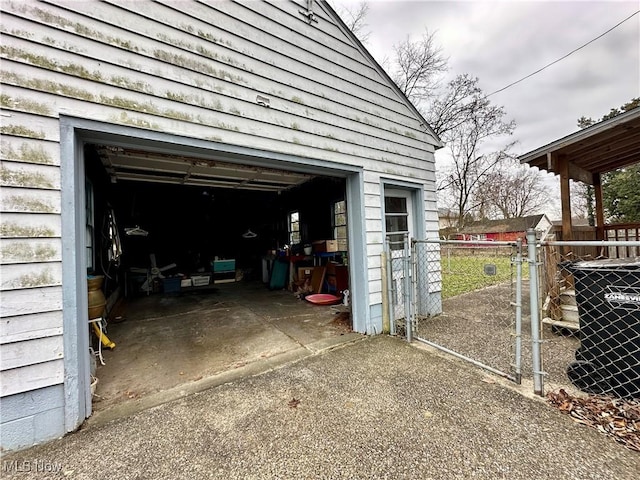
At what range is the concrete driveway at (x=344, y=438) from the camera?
4.84 feet

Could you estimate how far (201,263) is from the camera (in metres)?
8.96

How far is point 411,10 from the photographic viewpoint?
604 centimetres

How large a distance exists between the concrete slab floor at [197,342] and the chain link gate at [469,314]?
1.11 meters

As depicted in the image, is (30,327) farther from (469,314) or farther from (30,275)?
(469,314)

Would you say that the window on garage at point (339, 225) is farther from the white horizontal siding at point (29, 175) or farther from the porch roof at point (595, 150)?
the white horizontal siding at point (29, 175)

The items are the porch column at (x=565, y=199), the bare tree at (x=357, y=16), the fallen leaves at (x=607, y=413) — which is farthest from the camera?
the bare tree at (x=357, y=16)

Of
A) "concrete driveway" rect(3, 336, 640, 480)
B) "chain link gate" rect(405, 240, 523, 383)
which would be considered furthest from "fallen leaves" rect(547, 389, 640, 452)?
"chain link gate" rect(405, 240, 523, 383)

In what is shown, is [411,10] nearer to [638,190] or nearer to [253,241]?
[253,241]

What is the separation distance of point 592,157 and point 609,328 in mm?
3611

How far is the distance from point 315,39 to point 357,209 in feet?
7.17

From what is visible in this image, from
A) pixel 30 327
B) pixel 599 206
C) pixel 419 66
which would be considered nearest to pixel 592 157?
pixel 599 206

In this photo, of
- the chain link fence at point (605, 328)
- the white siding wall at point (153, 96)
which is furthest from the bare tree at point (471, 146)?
the chain link fence at point (605, 328)

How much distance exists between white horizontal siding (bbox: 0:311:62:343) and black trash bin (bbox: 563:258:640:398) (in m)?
3.89

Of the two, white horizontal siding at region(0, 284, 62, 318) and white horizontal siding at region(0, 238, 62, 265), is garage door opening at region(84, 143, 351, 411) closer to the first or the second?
white horizontal siding at region(0, 284, 62, 318)
